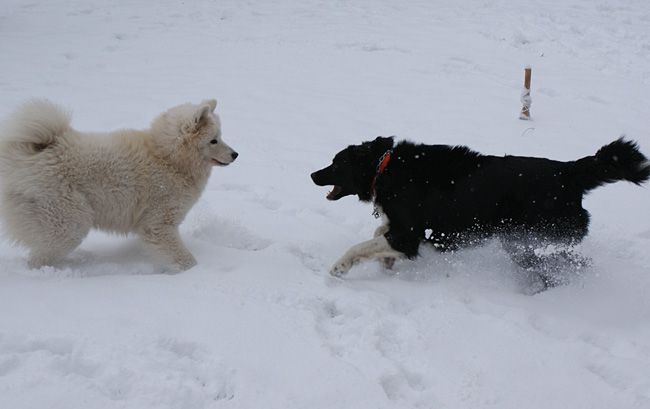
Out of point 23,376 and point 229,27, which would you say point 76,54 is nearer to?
point 229,27

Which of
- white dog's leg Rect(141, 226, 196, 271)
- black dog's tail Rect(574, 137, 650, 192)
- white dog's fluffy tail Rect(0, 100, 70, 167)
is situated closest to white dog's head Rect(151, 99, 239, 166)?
white dog's leg Rect(141, 226, 196, 271)

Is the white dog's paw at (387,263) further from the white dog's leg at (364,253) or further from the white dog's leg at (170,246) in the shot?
the white dog's leg at (170,246)

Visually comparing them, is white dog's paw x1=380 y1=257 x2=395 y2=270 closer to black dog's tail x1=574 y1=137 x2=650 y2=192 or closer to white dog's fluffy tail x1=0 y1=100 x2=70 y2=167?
black dog's tail x1=574 y1=137 x2=650 y2=192

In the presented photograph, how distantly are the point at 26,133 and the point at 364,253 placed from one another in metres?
2.85

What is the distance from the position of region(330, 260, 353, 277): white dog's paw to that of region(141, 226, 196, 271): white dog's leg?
1193mm

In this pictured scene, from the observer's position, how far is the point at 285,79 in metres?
10.6

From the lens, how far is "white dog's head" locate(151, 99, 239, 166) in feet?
14.6

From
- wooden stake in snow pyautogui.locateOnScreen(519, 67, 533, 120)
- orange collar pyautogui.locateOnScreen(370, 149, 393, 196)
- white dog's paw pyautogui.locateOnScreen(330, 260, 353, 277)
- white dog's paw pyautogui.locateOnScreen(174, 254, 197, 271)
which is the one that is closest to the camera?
white dog's paw pyautogui.locateOnScreen(174, 254, 197, 271)

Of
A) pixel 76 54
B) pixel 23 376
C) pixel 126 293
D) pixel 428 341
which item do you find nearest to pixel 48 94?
pixel 76 54

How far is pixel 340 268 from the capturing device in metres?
4.39

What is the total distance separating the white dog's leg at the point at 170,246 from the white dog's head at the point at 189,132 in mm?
685

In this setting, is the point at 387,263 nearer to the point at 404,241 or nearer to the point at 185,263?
the point at 404,241

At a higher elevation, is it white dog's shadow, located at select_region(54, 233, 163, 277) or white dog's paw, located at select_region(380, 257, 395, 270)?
white dog's shadow, located at select_region(54, 233, 163, 277)

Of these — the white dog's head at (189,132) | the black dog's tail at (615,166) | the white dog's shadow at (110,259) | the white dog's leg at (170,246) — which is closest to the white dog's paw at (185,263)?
the white dog's leg at (170,246)
